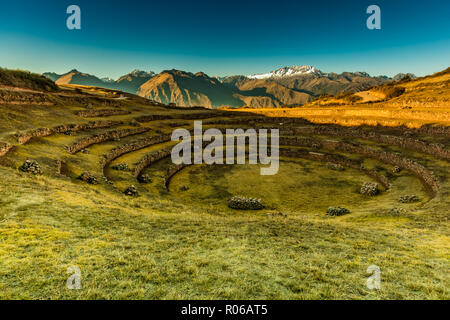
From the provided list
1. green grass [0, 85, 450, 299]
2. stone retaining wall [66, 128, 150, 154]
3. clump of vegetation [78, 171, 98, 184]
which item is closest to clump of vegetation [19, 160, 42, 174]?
green grass [0, 85, 450, 299]

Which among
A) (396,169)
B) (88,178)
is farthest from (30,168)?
(396,169)

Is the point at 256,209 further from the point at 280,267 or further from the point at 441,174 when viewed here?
the point at 441,174

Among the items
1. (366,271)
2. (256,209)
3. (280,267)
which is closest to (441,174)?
(256,209)

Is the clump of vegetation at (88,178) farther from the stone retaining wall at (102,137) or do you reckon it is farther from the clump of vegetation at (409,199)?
the clump of vegetation at (409,199)

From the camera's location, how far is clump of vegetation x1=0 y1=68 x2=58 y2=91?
145 feet


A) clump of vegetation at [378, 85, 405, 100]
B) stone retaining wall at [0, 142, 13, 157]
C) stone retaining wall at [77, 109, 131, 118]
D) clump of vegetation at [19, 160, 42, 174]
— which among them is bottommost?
clump of vegetation at [19, 160, 42, 174]

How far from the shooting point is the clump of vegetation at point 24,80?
44.1 metres

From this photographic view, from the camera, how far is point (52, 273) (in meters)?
6.36

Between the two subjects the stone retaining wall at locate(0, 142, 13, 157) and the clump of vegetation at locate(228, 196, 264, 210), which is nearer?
the stone retaining wall at locate(0, 142, 13, 157)

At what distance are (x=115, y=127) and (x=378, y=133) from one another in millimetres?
50293

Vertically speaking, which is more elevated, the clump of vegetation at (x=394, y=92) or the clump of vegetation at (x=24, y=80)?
the clump of vegetation at (x=394, y=92)

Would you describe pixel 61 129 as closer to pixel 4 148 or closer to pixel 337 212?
pixel 4 148

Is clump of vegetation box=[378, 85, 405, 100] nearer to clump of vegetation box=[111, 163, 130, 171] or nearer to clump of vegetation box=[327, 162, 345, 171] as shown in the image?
clump of vegetation box=[327, 162, 345, 171]

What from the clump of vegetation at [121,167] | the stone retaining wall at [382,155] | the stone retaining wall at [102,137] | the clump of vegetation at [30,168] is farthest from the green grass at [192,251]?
the stone retaining wall at [102,137]
